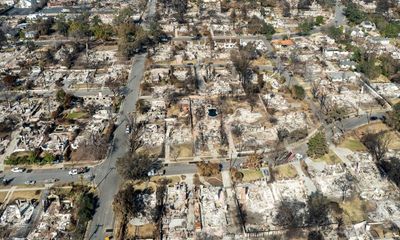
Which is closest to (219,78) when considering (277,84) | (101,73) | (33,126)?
(277,84)

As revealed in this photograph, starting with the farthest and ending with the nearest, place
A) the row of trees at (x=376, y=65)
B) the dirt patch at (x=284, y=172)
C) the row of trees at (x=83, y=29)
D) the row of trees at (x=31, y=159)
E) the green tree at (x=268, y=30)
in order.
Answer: the green tree at (x=268, y=30) < the row of trees at (x=83, y=29) < the row of trees at (x=376, y=65) < the row of trees at (x=31, y=159) < the dirt patch at (x=284, y=172)

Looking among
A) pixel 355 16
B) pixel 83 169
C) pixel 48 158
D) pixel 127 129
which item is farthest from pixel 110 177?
pixel 355 16

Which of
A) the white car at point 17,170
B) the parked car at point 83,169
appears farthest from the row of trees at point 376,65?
the white car at point 17,170

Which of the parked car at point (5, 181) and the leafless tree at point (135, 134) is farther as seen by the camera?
the leafless tree at point (135, 134)

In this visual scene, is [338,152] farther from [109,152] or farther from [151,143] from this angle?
[109,152]

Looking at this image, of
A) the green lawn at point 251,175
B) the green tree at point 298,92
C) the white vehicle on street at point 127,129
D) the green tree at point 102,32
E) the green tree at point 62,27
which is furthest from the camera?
the green tree at point 62,27

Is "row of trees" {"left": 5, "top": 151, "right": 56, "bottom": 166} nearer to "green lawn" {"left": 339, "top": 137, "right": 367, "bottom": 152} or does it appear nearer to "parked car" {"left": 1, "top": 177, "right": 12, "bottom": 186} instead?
"parked car" {"left": 1, "top": 177, "right": 12, "bottom": 186}

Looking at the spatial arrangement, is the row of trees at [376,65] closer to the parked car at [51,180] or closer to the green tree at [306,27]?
the green tree at [306,27]

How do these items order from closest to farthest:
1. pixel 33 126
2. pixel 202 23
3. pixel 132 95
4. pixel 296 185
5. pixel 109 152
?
pixel 296 185 → pixel 109 152 → pixel 33 126 → pixel 132 95 → pixel 202 23
